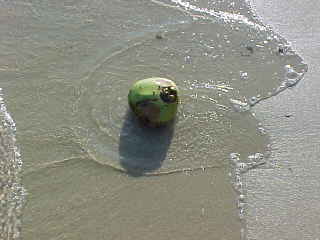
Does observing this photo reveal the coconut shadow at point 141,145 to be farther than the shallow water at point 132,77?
No

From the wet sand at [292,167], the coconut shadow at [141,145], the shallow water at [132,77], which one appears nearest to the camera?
the wet sand at [292,167]

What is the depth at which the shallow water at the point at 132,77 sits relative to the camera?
5195mm

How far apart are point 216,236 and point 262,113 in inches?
83.0

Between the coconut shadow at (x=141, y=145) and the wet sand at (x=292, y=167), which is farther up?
the wet sand at (x=292, y=167)

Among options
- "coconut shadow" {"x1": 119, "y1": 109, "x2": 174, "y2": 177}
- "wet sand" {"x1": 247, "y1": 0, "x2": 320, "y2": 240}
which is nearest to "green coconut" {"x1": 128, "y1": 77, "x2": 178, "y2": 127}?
"coconut shadow" {"x1": 119, "y1": 109, "x2": 174, "y2": 177}

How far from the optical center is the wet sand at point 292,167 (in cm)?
456

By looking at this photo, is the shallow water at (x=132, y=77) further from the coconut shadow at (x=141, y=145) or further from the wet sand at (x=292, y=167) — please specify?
the wet sand at (x=292, y=167)

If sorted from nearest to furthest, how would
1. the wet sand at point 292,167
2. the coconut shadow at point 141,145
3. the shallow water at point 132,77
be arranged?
the wet sand at point 292,167
the coconut shadow at point 141,145
the shallow water at point 132,77

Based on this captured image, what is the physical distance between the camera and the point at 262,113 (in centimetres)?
587

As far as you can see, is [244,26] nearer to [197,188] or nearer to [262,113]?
[262,113]

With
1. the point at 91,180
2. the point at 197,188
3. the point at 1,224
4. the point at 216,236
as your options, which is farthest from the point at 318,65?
the point at 1,224

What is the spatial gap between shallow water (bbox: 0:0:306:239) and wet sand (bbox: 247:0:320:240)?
0.68ft

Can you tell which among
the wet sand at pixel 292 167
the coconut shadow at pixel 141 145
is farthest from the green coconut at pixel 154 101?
the wet sand at pixel 292 167

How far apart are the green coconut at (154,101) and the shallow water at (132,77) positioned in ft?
0.75
